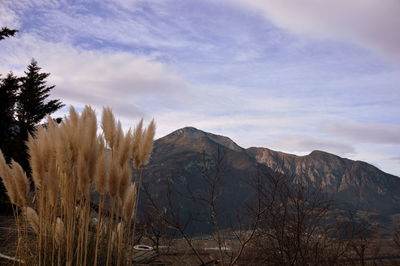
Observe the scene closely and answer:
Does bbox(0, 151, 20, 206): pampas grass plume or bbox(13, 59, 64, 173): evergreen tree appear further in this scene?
bbox(13, 59, 64, 173): evergreen tree

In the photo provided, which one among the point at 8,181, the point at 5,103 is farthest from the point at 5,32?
the point at 8,181

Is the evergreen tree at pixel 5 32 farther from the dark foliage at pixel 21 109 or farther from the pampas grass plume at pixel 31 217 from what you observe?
the pampas grass plume at pixel 31 217

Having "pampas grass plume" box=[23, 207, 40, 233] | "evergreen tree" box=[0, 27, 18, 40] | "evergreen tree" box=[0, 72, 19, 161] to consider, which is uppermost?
"evergreen tree" box=[0, 27, 18, 40]

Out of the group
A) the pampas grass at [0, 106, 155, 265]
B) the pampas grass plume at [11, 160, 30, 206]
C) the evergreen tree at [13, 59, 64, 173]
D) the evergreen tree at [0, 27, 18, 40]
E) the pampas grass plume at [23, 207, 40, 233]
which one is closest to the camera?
the pampas grass at [0, 106, 155, 265]

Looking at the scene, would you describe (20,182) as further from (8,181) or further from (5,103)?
(5,103)

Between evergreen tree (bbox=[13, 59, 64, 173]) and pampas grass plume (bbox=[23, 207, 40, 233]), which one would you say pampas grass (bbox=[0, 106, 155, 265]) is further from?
evergreen tree (bbox=[13, 59, 64, 173])

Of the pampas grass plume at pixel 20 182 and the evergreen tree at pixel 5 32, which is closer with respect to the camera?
the pampas grass plume at pixel 20 182

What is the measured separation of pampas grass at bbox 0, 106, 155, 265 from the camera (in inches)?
104

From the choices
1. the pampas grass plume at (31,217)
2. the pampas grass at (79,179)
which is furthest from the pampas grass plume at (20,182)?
the pampas grass plume at (31,217)

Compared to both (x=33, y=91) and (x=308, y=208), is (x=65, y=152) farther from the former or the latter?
(x=33, y=91)

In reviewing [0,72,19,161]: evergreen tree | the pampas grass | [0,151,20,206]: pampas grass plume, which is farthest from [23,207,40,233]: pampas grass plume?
[0,72,19,161]: evergreen tree

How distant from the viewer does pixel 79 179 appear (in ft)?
8.63

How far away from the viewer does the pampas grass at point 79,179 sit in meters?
2.63

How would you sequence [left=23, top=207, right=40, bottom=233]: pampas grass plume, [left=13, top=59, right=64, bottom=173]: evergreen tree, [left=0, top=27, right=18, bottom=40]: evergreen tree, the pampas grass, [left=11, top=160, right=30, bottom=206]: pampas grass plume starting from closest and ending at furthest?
the pampas grass < [left=11, top=160, right=30, bottom=206]: pampas grass plume < [left=23, top=207, right=40, bottom=233]: pampas grass plume < [left=0, top=27, right=18, bottom=40]: evergreen tree < [left=13, top=59, right=64, bottom=173]: evergreen tree
